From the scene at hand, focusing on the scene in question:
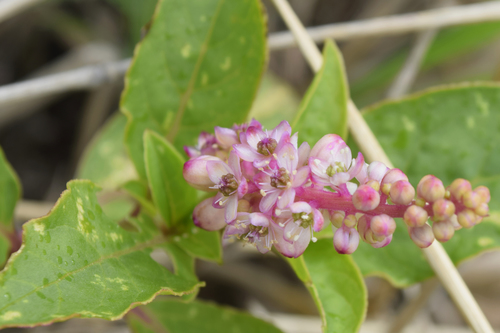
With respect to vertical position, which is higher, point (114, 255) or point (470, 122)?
point (470, 122)

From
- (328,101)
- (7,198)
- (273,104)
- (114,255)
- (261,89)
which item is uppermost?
(261,89)

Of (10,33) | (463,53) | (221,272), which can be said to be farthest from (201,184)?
(463,53)

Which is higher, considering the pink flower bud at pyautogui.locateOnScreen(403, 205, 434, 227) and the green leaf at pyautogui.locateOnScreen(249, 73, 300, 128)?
the green leaf at pyautogui.locateOnScreen(249, 73, 300, 128)

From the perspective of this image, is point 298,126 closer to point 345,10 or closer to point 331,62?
point 331,62

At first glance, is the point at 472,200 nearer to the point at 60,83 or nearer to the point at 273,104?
the point at 273,104

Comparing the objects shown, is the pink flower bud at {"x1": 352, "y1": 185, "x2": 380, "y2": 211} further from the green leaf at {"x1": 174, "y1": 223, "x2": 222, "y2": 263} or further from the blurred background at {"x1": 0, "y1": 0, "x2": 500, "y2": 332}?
the blurred background at {"x1": 0, "y1": 0, "x2": 500, "y2": 332}

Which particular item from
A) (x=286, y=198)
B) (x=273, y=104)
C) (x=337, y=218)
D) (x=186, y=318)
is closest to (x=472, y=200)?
(x=337, y=218)

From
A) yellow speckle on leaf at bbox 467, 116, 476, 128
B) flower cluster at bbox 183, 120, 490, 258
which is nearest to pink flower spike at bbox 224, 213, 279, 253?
flower cluster at bbox 183, 120, 490, 258
